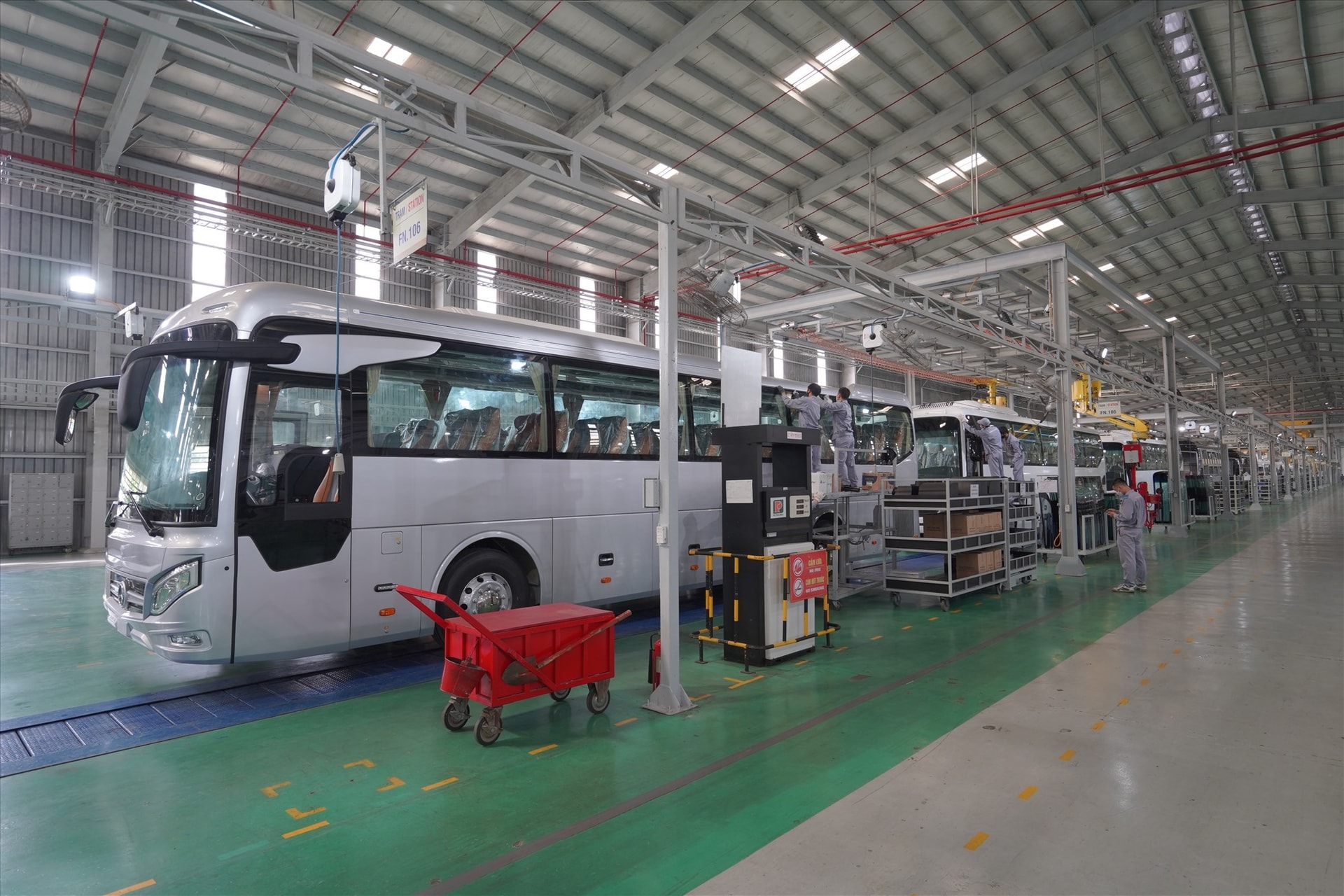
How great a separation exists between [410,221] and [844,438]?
7.16 m

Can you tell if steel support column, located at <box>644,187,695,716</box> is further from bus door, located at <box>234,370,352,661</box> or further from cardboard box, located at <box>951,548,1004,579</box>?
cardboard box, located at <box>951,548,1004,579</box>

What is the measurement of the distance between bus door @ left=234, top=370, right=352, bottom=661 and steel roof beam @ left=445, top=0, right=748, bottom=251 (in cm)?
396

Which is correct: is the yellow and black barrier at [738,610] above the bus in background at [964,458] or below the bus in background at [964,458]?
below

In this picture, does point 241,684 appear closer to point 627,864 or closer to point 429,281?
point 627,864

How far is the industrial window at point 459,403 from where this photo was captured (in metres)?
6.22

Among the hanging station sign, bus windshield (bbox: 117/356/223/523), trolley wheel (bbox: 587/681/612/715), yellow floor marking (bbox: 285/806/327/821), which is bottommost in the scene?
yellow floor marking (bbox: 285/806/327/821)

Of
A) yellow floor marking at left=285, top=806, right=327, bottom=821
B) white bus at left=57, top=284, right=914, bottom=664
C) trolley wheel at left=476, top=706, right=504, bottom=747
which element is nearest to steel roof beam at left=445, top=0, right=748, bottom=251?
white bus at left=57, top=284, right=914, bottom=664

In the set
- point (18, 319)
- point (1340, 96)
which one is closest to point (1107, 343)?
point (1340, 96)

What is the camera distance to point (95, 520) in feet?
52.0

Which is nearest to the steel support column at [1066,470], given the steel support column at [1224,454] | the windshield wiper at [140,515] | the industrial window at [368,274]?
the windshield wiper at [140,515]

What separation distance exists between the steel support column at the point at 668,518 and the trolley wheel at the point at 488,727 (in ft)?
4.02

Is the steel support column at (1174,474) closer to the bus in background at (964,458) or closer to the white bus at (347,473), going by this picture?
the bus in background at (964,458)

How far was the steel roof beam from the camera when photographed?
34.4 feet

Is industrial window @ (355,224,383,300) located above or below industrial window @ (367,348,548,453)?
above
